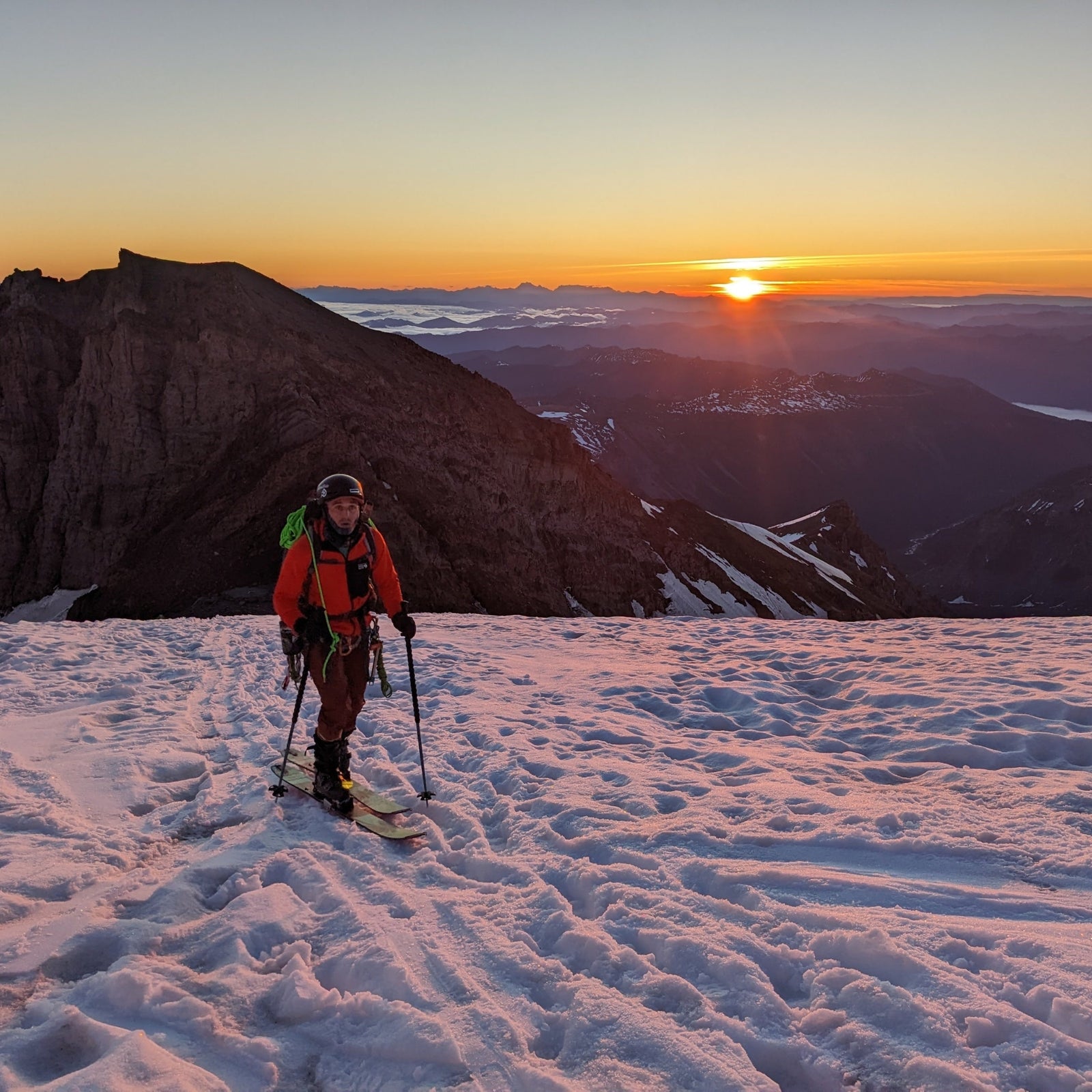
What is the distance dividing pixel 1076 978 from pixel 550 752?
19.1ft

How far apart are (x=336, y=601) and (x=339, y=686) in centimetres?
84

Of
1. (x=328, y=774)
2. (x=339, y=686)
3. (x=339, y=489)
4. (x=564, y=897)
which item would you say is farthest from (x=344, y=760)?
(x=564, y=897)

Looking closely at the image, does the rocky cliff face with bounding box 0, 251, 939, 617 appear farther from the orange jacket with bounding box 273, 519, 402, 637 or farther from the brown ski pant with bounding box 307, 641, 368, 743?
the orange jacket with bounding box 273, 519, 402, 637

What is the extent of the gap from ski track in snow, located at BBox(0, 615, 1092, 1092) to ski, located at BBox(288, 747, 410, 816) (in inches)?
12.7

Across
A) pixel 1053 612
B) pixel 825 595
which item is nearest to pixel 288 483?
pixel 825 595

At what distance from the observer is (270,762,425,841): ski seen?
7.03 m

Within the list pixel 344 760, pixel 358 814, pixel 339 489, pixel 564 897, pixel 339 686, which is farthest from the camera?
pixel 344 760

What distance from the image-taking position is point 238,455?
140ft

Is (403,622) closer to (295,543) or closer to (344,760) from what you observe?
(295,543)

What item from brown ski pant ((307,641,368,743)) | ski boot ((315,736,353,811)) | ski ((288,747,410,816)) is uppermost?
brown ski pant ((307,641,368,743))

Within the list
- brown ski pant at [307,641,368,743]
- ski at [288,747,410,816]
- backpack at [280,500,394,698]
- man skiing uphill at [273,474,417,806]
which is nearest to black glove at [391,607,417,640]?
man skiing uphill at [273,474,417,806]

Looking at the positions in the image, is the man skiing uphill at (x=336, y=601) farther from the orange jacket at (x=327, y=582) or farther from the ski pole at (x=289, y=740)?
the ski pole at (x=289, y=740)

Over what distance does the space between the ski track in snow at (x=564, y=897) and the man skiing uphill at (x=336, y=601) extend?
755mm

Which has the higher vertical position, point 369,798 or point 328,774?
point 328,774
